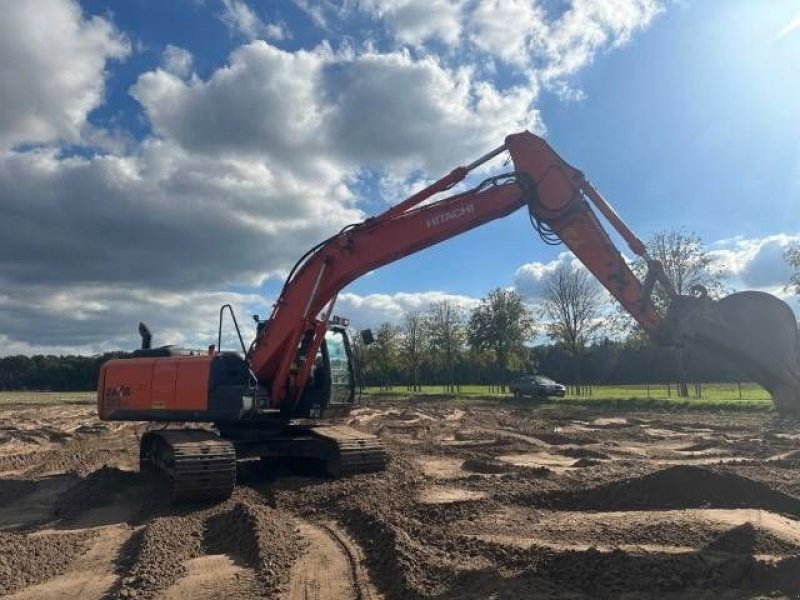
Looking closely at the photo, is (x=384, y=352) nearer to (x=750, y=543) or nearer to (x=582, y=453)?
(x=582, y=453)

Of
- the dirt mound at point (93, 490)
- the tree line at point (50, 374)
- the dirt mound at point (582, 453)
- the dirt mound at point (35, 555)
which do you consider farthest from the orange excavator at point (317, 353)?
the tree line at point (50, 374)

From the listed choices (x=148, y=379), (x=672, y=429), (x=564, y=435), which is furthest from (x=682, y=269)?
(x=148, y=379)

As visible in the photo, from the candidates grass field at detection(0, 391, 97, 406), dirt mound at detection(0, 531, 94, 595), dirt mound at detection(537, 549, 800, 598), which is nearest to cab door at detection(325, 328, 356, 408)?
dirt mound at detection(0, 531, 94, 595)

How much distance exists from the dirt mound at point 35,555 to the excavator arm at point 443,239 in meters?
4.24

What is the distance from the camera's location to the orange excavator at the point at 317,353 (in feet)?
32.3

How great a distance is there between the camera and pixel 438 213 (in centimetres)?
1120

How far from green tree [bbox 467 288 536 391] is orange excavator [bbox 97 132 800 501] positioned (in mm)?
38039

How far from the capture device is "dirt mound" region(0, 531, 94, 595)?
264 inches

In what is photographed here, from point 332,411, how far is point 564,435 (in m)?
9.05

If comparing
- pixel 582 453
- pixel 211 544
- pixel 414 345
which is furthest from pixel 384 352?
pixel 211 544

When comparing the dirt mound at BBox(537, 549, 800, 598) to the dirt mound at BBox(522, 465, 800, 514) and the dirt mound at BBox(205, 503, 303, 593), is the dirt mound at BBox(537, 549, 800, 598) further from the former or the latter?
the dirt mound at BBox(522, 465, 800, 514)

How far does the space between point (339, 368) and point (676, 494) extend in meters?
6.05

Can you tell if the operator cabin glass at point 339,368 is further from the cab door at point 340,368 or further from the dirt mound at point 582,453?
the dirt mound at point 582,453

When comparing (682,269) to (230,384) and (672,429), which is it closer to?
(672,429)
